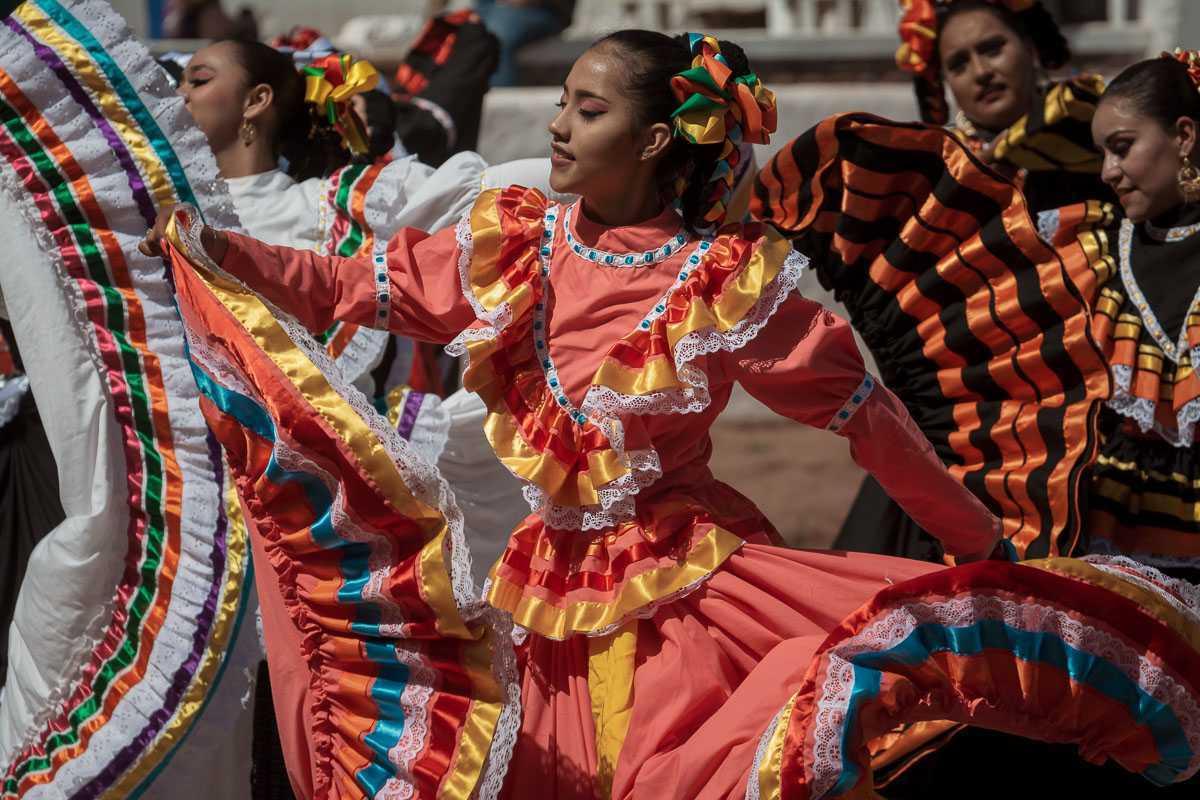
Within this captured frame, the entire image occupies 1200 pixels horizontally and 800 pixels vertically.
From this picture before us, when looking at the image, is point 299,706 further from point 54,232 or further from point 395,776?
point 54,232

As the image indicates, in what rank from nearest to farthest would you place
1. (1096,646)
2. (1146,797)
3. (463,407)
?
(1096,646) → (1146,797) → (463,407)

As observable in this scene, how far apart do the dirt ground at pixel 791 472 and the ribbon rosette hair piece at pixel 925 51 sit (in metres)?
2.03

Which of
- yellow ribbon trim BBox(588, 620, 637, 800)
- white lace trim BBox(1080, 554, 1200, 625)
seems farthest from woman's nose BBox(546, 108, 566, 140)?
white lace trim BBox(1080, 554, 1200, 625)

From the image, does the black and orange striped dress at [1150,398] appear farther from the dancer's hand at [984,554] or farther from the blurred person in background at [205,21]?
the blurred person in background at [205,21]

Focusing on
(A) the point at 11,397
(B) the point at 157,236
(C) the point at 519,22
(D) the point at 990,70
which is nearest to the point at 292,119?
(A) the point at 11,397

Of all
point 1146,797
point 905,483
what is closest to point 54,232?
point 905,483

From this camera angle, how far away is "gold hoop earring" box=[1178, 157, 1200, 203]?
3.91 meters

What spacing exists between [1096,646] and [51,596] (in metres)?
1.88

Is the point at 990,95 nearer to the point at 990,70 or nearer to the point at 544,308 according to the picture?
the point at 990,70

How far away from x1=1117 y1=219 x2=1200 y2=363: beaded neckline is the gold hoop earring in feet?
0.48

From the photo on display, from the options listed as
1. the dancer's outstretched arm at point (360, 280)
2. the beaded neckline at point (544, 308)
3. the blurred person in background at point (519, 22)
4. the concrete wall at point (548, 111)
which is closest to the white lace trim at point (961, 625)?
the beaded neckline at point (544, 308)

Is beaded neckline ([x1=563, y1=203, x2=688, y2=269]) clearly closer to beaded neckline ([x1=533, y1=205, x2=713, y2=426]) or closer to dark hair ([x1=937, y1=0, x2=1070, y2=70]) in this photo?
beaded neckline ([x1=533, y1=205, x2=713, y2=426])

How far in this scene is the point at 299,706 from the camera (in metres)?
2.88

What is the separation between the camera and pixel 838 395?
2.96m
